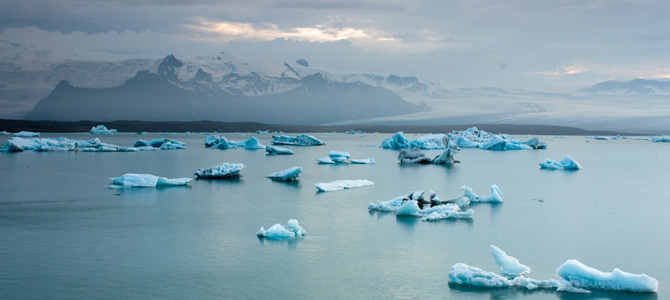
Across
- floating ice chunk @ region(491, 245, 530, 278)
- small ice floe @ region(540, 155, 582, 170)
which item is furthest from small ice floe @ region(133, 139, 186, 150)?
floating ice chunk @ region(491, 245, 530, 278)

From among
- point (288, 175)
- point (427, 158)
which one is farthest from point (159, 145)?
point (288, 175)

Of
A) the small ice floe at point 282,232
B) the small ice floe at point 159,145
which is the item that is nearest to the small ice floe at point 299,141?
the small ice floe at point 159,145

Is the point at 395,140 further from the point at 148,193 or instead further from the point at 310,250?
the point at 310,250

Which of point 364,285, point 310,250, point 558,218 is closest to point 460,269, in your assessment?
point 364,285

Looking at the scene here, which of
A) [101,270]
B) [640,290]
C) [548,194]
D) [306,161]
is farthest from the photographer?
[306,161]

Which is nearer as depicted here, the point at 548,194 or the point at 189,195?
the point at 189,195

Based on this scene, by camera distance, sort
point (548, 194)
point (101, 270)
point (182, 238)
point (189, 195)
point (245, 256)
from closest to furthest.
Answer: point (101, 270) → point (245, 256) → point (182, 238) → point (189, 195) → point (548, 194)
